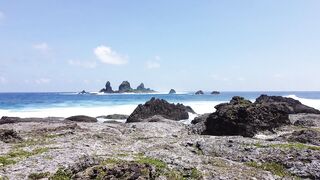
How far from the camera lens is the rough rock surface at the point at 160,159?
68.3ft

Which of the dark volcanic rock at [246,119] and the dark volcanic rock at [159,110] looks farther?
the dark volcanic rock at [159,110]

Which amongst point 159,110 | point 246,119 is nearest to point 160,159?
point 246,119

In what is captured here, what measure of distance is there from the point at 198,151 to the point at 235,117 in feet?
49.7

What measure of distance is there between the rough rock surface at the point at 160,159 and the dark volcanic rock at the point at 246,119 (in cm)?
1104

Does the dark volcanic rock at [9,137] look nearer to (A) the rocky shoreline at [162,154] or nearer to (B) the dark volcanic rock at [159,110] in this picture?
(A) the rocky shoreline at [162,154]

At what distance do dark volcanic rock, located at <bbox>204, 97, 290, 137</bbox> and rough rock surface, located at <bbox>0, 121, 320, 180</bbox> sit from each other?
11.0 m

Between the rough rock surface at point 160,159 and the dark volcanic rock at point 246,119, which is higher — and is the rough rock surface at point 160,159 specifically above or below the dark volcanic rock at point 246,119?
below

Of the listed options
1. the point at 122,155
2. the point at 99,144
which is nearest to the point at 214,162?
the point at 122,155

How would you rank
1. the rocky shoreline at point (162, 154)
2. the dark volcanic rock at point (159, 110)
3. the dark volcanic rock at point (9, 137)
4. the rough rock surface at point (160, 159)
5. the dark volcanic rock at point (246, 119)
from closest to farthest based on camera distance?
the rough rock surface at point (160, 159), the rocky shoreline at point (162, 154), the dark volcanic rock at point (9, 137), the dark volcanic rock at point (246, 119), the dark volcanic rock at point (159, 110)

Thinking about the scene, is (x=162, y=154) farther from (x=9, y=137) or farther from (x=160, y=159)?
(x=9, y=137)

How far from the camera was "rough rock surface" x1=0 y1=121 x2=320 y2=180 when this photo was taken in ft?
68.3

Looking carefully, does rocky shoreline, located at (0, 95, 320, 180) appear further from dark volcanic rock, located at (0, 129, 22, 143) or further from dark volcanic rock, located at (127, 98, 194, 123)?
dark volcanic rock, located at (127, 98, 194, 123)

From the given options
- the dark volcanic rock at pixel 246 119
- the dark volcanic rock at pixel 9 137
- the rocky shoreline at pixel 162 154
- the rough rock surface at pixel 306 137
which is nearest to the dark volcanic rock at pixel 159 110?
the dark volcanic rock at pixel 246 119

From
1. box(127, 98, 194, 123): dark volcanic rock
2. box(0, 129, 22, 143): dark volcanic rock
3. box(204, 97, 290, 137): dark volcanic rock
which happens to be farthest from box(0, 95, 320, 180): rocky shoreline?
box(127, 98, 194, 123): dark volcanic rock
